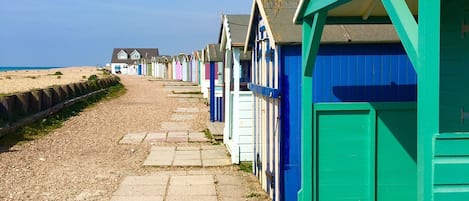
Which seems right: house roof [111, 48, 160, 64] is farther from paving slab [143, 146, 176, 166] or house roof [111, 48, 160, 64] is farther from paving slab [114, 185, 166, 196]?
paving slab [114, 185, 166, 196]

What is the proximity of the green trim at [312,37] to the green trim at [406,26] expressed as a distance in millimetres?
1495

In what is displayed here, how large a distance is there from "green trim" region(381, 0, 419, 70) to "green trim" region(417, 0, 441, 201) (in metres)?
0.08

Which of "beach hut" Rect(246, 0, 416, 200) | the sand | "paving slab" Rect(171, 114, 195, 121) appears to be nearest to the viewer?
"beach hut" Rect(246, 0, 416, 200)

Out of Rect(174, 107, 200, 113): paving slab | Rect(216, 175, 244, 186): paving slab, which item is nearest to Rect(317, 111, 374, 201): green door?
Rect(216, 175, 244, 186): paving slab

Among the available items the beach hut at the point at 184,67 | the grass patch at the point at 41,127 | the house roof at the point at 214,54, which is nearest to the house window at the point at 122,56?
the beach hut at the point at 184,67

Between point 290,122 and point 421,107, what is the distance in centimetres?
380

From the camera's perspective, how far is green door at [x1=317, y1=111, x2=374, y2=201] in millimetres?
5355

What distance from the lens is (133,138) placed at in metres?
12.9

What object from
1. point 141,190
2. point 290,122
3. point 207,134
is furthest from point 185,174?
point 207,134

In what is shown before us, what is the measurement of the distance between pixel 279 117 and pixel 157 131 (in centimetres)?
819

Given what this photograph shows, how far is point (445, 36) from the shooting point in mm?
4434

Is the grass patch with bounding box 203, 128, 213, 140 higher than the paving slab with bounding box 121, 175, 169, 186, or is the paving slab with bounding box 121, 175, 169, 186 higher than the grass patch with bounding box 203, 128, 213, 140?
the grass patch with bounding box 203, 128, 213, 140

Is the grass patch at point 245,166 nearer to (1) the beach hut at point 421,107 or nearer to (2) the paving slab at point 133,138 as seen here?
(2) the paving slab at point 133,138

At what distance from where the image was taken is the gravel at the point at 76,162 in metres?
7.57
